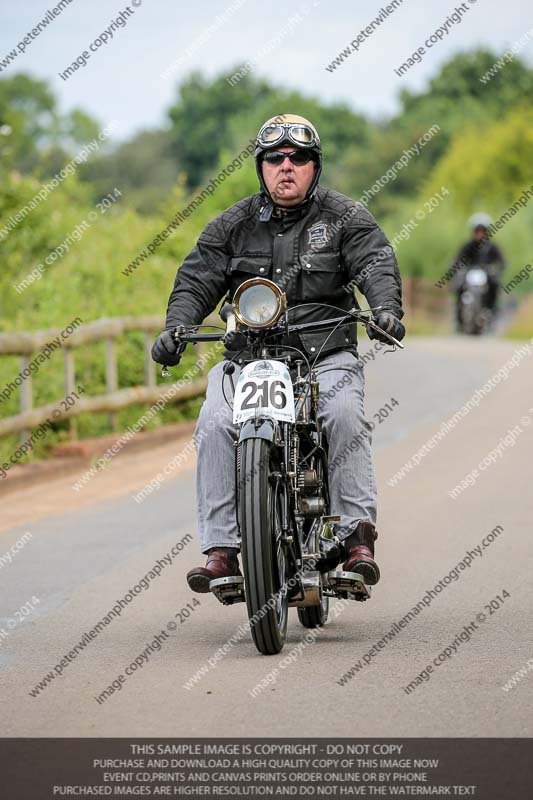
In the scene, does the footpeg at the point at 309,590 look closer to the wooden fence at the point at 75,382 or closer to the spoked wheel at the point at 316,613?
the spoked wheel at the point at 316,613

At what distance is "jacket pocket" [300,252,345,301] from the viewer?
6.68 metres

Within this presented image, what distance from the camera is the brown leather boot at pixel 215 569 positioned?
6355 mm

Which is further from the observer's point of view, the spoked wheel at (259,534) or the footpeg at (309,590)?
the footpeg at (309,590)

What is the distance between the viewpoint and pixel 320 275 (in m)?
6.71

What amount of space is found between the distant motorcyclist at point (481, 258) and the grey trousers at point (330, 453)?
22.8 meters

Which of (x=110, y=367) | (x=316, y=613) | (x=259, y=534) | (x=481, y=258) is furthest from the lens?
(x=481, y=258)

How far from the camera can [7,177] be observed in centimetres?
1941

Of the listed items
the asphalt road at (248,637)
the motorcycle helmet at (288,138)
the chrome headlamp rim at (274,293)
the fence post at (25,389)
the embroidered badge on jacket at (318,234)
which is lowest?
the asphalt road at (248,637)

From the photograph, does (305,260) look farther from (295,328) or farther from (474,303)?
(474,303)

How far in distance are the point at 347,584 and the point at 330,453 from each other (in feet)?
1.84

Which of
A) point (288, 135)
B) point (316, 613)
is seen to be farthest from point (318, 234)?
point (316, 613)

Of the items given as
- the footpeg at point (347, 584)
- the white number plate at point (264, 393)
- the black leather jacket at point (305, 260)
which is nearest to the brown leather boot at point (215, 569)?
the footpeg at point (347, 584)
